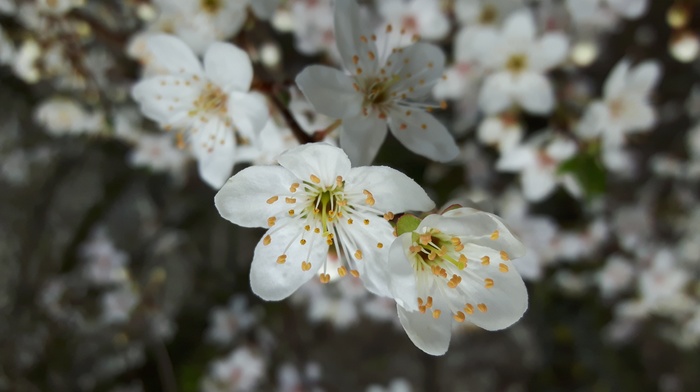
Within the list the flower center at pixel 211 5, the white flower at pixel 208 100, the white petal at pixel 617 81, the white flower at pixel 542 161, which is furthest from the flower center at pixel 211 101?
the white petal at pixel 617 81

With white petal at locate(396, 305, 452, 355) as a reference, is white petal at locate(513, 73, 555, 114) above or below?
below

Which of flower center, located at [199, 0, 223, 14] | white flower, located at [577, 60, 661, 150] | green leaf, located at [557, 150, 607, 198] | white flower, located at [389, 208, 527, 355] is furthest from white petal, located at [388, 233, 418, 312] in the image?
white flower, located at [577, 60, 661, 150]

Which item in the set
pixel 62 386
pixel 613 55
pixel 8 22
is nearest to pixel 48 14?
pixel 8 22

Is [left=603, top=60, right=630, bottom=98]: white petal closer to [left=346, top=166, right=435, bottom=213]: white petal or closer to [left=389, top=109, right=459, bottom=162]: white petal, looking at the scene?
[left=389, top=109, right=459, bottom=162]: white petal

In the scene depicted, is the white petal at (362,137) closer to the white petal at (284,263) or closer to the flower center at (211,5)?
the white petal at (284,263)

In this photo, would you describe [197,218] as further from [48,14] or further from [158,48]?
[158,48]

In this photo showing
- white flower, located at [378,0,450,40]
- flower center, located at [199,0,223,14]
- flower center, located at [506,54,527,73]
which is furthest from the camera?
white flower, located at [378,0,450,40]
